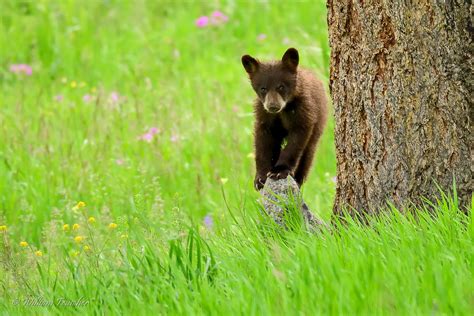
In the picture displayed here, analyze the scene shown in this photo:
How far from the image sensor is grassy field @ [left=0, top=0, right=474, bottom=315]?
13.6 ft

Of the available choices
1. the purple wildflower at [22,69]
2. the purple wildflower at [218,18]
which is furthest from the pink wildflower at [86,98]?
the purple wildflower at [218,18]

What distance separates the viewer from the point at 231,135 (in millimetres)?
8352

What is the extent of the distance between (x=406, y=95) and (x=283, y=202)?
2.69 ft

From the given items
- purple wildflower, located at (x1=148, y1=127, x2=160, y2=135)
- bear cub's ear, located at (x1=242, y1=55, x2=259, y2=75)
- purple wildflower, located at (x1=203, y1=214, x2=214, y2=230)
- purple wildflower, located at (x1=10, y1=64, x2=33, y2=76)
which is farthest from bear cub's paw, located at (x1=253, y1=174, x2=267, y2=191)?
purple wildflower, located at (x1=10, y1=64, x2=33, y2=76)

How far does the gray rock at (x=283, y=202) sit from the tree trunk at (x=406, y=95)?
28cm

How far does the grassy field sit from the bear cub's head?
69 cm

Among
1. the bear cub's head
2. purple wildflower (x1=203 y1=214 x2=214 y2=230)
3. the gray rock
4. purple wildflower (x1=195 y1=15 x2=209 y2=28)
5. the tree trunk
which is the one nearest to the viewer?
the tree trunk

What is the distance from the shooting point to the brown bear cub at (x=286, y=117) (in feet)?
19.7

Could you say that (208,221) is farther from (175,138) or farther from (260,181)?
(175,138)

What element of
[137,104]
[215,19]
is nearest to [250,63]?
[137,104]

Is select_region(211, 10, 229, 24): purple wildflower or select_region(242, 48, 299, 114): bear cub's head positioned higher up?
select_region(211, 10, 229, 24): purple wildflower

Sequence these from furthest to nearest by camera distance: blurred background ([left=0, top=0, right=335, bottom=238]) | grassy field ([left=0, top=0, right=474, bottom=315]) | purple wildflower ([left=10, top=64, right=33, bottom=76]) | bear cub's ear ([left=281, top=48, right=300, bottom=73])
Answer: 1. purple wildflower ([left=10, top=64, right=33, bottom=76])
2. blurred background ([left=0, top=0, right=335, bottom=238])
3. bear cub's ear ([left=281, top=48, right=300, bottom=73])
4. grassy field ([left=0, top=0, right=474, bottom=315])

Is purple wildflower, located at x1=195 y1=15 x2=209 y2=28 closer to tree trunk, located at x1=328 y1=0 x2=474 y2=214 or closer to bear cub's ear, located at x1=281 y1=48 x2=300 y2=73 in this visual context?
bear cub's ear, located at x1=281 y1=48 x2=300 y2=73

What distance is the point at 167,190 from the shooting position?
758 centimetres
